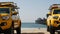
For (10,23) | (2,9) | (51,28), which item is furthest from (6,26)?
(51,28)

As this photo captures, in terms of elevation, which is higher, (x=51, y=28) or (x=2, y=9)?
(x=2, y=9)

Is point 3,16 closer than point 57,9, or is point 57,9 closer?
point 3,16

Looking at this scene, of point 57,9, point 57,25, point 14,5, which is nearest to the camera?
point 57,25

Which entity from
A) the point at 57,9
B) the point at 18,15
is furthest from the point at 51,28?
the point at 18,15

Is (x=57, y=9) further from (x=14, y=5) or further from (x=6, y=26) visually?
(x=6, y=26)

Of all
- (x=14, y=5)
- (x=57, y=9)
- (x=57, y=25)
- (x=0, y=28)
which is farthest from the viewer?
(x=14, y=5)

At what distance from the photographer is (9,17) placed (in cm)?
1455

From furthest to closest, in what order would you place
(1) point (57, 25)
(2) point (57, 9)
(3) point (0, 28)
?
(2) point (57, 9) → (1) point (57, 25) → (3) point (0, 28)

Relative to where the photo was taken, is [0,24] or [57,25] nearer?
[0,24]

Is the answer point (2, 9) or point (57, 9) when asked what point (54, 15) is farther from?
point (2, 9)

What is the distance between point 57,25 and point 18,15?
342 centimetres

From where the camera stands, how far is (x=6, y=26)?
1434cm

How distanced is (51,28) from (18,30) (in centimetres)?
306

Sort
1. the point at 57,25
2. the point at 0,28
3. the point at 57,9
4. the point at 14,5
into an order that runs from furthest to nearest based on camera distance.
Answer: the point at 14,5 < the point at 57,9 < the point at 57,25 < the point at 0,28
